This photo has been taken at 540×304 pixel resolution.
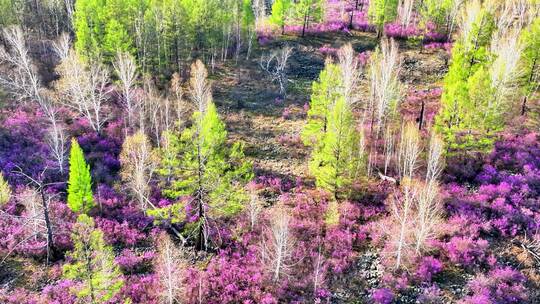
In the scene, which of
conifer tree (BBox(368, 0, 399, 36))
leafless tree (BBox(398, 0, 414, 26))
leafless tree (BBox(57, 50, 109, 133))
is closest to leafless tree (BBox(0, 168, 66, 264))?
leafless tree (BBox(57, 50, 109, 133))

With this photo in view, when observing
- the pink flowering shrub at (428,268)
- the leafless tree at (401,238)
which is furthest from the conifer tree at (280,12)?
the pink flowering shrub at (428,268)

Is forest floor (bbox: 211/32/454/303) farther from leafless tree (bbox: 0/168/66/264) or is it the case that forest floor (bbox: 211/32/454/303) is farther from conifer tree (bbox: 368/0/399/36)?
leafless tree (bbox: 0/168/66/264)

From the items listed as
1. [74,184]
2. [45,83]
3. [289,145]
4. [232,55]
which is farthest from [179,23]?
[74,184]

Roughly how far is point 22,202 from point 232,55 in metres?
34.7

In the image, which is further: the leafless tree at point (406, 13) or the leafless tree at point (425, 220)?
the leafless tree at point (406, 13)

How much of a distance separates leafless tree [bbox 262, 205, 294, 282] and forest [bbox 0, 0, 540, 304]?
Answer: 15cm

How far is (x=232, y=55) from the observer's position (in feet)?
196

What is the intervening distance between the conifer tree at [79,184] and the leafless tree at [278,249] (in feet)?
42.5

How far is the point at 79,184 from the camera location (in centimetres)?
3019

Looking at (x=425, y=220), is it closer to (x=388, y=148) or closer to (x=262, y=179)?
(x=388, y=148)

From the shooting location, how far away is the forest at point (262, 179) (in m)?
27.3

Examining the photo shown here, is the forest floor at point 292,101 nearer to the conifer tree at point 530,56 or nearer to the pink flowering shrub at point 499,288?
the pink flowering shrub at point 499,288

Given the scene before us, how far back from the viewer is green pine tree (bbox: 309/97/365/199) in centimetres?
3183

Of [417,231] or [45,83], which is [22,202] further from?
[417,231]
